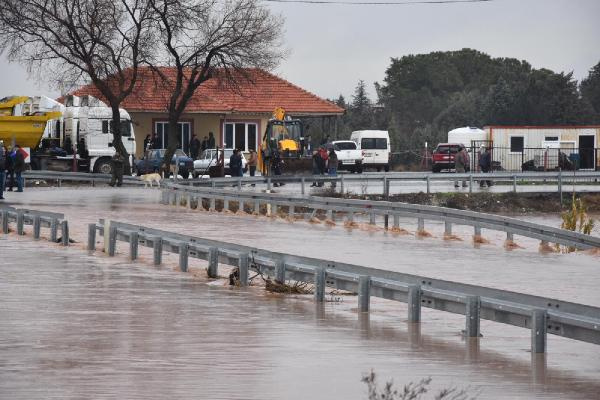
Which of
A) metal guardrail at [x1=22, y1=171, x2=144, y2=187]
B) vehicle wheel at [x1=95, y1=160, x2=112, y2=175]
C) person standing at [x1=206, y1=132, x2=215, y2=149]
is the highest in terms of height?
person standing at [x1=206, y1=132, x2=215, y2=149]

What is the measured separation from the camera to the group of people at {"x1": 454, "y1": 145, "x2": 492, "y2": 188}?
60031mm

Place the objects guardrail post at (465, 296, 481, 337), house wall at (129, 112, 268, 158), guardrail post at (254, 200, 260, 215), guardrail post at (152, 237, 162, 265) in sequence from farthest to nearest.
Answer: house wall at (129, 112, 268, 158)
guardrail post at (254, 200, 260, 215)
guardrail post at (152, 237, 162, 265)
guardrail post at (465, 296, 481, 337)

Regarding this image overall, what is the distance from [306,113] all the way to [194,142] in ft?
45.2

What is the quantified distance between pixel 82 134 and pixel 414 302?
1994 inches

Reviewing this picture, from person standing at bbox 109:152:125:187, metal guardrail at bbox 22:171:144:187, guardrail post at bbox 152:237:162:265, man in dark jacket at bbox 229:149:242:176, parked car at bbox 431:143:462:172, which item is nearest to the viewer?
guardrail post at bbox 152:237:162:265

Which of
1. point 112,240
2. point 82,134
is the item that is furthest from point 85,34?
point 112,240

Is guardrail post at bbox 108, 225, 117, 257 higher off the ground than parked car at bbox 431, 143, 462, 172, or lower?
lower

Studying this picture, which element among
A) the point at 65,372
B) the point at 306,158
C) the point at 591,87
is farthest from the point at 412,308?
the point at 591,87

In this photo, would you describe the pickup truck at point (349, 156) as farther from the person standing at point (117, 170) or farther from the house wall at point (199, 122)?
the person standing at point (117, 170)

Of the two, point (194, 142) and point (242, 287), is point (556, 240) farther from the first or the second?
point (194, 142)

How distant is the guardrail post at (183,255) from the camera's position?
23.9 metres

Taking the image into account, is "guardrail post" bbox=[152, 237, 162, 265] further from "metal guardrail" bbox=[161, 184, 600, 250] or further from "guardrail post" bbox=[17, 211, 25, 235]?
"metal guardrail" bbox=[161, 184, 600, 250]

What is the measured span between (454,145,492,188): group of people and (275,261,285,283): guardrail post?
3830cm

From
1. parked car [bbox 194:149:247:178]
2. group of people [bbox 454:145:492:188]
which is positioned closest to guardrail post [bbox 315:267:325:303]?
group of people [bbox 454:145:492:188]
